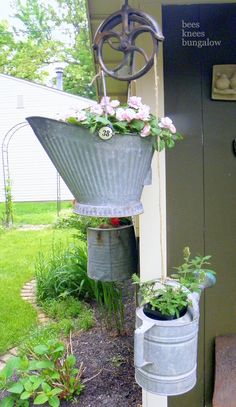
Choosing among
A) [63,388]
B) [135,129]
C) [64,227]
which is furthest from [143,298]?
[64,227]

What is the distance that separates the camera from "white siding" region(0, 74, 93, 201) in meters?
11.5

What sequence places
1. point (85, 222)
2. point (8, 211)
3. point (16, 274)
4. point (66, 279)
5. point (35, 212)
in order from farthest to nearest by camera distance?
point (35, 212) < point (8, 211) < point (16, 274) < point (85, 222) < point (66, 279)

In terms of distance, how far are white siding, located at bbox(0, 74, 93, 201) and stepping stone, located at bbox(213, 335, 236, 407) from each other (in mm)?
9801

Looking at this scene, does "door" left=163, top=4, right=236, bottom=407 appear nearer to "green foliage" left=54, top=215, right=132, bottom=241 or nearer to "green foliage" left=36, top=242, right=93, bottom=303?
"green foliage" left=54, top=215, right=132, bottom=241

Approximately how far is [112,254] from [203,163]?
0.83 metres

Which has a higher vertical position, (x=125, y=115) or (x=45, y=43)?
(x=45, y=43)

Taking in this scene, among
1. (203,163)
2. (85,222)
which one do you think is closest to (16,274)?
(85,222)

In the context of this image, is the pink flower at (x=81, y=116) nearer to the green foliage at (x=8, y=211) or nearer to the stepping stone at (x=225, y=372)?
the stepping stone at (x=225, y=372)

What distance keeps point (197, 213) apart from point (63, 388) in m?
1.29

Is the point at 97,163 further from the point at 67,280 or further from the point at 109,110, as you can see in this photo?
the point at 67,280

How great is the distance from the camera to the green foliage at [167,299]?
4.02 feet

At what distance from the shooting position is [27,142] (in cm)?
1160

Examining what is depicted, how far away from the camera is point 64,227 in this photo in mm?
7711

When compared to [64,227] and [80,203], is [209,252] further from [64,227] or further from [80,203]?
[64,227]
